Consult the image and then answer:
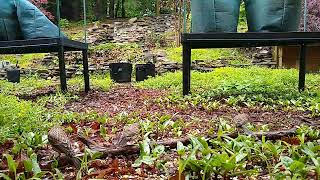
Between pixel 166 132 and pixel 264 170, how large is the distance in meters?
1.03

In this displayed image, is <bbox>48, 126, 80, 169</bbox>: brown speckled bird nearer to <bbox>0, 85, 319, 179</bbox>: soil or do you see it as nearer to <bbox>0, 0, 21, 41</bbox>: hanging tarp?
<bbox>0, 85, 319, 179</bbox>: soil

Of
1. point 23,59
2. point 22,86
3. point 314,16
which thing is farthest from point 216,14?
point 23,59

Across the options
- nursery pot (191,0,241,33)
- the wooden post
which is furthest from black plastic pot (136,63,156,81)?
nursery pot (191,0,241,33)

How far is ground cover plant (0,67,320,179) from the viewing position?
161 centimetres

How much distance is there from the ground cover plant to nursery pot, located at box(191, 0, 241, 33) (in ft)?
2.54

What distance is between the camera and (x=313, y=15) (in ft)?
31.9

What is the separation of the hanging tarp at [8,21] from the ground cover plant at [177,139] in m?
1.18

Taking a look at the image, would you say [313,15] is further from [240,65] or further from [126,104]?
[126,104]

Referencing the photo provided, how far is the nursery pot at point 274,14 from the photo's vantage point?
4516mm

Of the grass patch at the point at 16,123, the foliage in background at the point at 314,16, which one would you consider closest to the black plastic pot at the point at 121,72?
the foliage in background at the point at 314,16

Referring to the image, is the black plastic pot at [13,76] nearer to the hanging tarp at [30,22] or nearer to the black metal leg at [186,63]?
the hanging tarp at [30,22]

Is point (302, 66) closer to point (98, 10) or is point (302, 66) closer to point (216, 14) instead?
point (216, 14)

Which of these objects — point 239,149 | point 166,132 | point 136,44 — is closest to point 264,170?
point 239,149

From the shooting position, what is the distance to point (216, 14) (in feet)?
14.7
